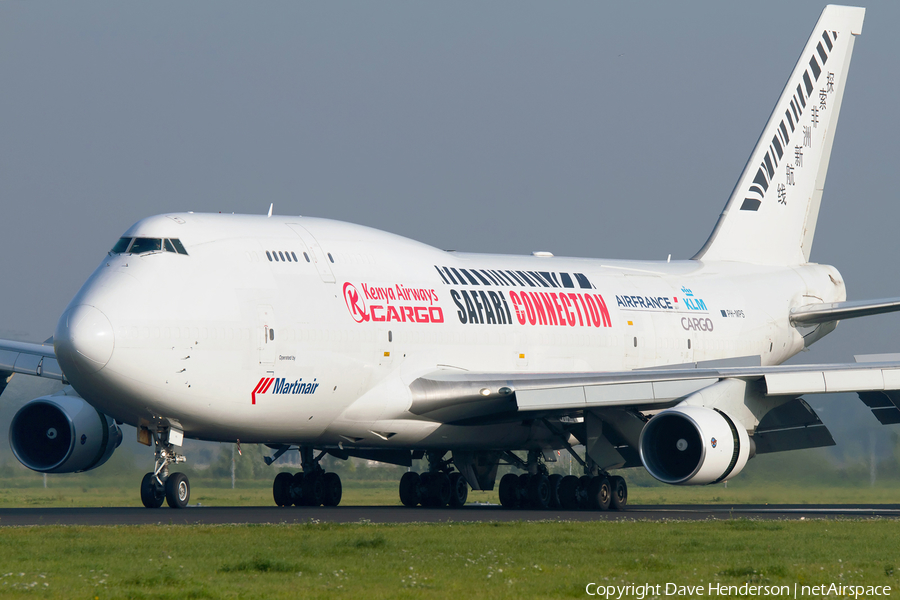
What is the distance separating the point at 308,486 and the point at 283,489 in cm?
49

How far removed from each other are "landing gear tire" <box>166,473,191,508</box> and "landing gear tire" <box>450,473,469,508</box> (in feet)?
24.2

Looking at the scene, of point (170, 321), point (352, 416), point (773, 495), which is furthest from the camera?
point (773, 495)

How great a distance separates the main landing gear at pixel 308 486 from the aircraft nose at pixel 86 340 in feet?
22.6

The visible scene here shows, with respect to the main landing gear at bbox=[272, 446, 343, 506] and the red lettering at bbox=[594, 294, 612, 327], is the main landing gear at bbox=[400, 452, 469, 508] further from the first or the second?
the red lettering at bbox=[594, 294, 612, 327]

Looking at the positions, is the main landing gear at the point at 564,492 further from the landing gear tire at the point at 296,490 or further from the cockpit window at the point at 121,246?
the cockpit window at the point at 121,246

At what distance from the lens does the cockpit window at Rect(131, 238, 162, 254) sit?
1866 cm

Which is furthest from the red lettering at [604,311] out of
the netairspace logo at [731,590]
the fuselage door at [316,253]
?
the netairspace logo at [731,590]

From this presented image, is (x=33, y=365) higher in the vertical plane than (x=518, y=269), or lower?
lower

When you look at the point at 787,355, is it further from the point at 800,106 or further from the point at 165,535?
the point at 165,535

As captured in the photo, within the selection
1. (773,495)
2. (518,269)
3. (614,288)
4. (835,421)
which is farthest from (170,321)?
(835,421)

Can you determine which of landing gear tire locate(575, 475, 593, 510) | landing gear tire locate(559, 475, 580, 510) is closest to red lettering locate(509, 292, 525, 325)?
landing gear tire locate(559, 475, 580, 510)

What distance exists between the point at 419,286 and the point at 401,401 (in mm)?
2205

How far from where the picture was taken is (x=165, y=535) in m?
13.9

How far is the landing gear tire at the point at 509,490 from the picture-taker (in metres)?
23.6
